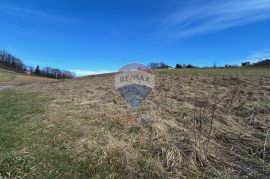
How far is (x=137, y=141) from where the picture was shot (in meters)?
5.02

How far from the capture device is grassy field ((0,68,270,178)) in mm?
3965

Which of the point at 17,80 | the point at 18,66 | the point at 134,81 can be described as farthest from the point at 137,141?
the point at 18,66

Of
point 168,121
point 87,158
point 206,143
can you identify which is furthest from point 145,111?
point 87,158

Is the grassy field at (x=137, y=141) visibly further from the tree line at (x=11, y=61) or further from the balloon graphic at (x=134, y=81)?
the tree line at (x=11, y=61)

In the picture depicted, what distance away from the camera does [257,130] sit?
600 cm

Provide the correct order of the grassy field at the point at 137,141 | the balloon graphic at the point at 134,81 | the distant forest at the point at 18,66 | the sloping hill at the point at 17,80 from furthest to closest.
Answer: the distant forest at the point at 18,66, the sloping hill at the point at 17,80, the balloon graphic at the point at 134,81, the grassy field at the point at 137,141

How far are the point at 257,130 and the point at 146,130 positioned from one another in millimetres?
2495

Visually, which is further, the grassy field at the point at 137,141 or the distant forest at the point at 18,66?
the distant forest at the point at 18,66

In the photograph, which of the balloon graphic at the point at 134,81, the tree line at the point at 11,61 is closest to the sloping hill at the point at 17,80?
the balloon graphic at the point at 134,81

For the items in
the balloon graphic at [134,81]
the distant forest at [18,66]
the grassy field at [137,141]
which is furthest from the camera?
the distant forest at [18,66]

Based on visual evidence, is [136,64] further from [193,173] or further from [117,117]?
[193,173]

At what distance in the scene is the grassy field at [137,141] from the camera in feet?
13.0

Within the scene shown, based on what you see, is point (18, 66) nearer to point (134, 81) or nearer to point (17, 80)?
point (17, 80)

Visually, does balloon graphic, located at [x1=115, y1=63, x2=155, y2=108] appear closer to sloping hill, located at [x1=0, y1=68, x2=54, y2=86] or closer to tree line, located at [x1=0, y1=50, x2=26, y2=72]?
sloping hill, located at [x1=0, y1=68, x2=54, y2=86]
